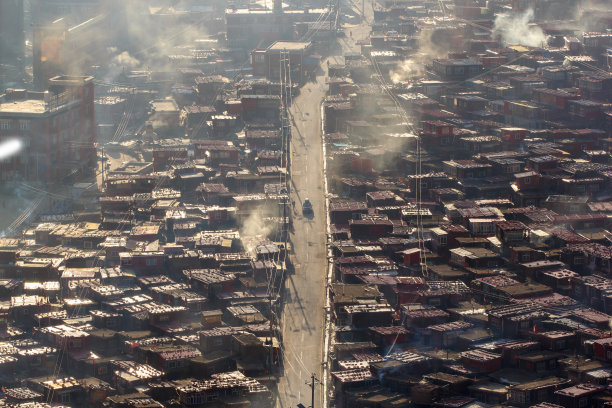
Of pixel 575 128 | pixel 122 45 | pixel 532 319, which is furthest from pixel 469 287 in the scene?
pixel 122 45

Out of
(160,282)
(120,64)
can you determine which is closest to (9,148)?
(160,282)

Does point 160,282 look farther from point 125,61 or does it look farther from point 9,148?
point 125,61

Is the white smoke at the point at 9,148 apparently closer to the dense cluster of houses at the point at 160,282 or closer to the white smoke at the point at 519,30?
the dense cluster of houses at the point at 160,282

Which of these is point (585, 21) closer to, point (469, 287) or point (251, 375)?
point (469, 287)

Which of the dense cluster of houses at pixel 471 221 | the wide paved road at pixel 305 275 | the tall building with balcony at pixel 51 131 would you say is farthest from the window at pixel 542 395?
the tall building with balcony at pixel 51 131

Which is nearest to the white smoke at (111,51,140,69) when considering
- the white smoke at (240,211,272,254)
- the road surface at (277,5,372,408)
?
the road surface at (277,5,372,408)
